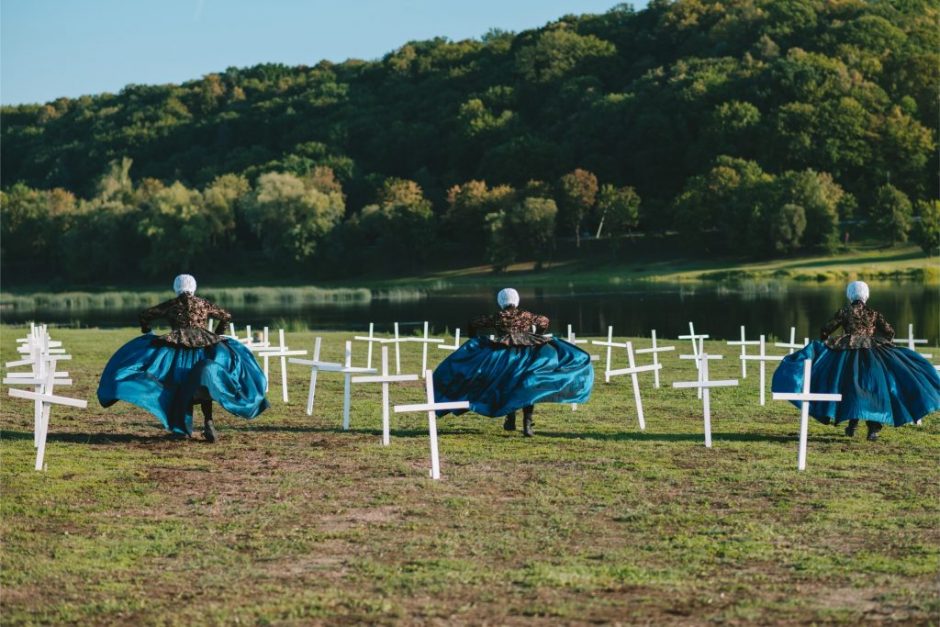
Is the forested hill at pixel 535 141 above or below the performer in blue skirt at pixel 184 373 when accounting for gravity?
above

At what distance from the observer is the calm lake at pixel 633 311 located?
46.9 meters

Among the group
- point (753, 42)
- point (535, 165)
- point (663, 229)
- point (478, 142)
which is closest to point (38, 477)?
point (663, 229)

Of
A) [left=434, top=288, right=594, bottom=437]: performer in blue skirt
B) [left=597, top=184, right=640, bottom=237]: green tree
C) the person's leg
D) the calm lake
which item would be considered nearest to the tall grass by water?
the calm lake

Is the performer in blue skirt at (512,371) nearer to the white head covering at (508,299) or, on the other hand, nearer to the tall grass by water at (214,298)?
the white head covering at (508,299)

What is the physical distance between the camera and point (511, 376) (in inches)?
627

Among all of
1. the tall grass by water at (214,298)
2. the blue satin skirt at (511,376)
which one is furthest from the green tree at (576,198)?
the blue satin skirt at (511,376)

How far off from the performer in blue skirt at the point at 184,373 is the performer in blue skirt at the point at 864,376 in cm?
641

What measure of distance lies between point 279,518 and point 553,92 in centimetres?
13944

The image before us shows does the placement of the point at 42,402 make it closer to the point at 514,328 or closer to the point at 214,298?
the point at 514,328

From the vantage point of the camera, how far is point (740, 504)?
1131 cm

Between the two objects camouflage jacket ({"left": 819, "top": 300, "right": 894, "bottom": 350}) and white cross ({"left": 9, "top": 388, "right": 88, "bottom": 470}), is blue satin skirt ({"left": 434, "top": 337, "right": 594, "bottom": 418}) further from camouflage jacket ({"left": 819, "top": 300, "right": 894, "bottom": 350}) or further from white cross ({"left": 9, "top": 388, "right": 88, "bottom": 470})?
white cross ({"left": 9, "top": 388, "right": 88, "bottom": 470})

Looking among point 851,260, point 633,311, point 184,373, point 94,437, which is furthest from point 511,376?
point 851,260

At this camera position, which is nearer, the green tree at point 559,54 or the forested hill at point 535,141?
the forested hill at point 535,141

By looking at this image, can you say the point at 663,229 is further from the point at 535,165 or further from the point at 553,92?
the point at 553,92
